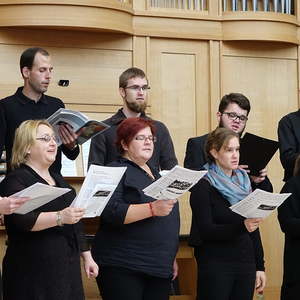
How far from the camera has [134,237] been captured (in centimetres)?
463

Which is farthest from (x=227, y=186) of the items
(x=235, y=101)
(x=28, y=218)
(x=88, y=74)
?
(x=88, y=74)

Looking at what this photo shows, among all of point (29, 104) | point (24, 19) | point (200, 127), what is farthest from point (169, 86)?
point (29, 104)

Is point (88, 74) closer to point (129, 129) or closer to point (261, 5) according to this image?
point (261, 5)

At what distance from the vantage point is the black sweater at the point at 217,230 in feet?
16.4

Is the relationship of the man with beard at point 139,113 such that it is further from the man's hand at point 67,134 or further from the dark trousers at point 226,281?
the dark trousers at point 226,281

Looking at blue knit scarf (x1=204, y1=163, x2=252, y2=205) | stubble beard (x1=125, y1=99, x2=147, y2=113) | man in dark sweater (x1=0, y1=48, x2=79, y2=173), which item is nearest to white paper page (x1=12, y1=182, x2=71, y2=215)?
man in dark sweater (x1=0, y1=48, x2=79, y2=173)

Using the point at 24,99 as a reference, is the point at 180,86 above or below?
above

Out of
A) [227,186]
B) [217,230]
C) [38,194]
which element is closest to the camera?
[38,194]

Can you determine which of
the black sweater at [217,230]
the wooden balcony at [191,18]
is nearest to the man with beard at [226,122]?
the black sweater at [217,230]

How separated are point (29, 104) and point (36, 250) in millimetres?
1437

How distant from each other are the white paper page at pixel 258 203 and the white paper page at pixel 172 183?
1.53 ft

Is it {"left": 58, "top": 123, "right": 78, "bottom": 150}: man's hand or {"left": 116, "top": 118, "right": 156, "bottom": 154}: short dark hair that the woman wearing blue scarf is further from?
{"left": 58, "top": 123, "right": 78, "bottom": 150}: man's hand

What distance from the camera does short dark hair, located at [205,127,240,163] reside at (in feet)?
17.0

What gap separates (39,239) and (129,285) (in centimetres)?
58
